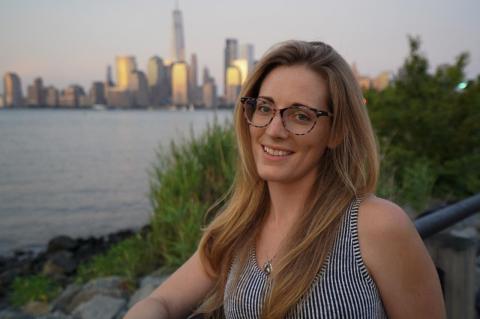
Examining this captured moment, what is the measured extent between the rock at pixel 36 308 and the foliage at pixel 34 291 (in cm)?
17

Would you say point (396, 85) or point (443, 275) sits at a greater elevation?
point (396, 85)

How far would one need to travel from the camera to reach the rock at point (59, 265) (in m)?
8.91

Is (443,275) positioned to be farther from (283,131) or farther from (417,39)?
(417,39)

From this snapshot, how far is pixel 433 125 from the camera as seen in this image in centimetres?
823

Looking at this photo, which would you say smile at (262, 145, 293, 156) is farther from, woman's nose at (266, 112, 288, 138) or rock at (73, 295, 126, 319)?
rock at (73, 295, 126, 319)

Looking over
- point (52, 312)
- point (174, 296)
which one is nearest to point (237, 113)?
point (174, 296)

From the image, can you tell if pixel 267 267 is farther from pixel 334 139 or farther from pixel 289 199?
pixel 334 139

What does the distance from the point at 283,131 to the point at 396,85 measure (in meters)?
8.18

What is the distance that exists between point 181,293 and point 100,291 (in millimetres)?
3966

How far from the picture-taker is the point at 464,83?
29.8 ft

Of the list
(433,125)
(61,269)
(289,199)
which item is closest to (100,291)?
(61,269)

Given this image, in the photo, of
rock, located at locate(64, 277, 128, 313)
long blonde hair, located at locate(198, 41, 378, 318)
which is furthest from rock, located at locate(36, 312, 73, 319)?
long blonde hair, located at locate(198, 41, 378, 318)

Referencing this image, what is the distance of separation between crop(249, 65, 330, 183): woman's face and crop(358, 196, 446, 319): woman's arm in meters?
0.30

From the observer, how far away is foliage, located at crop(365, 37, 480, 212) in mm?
7969
